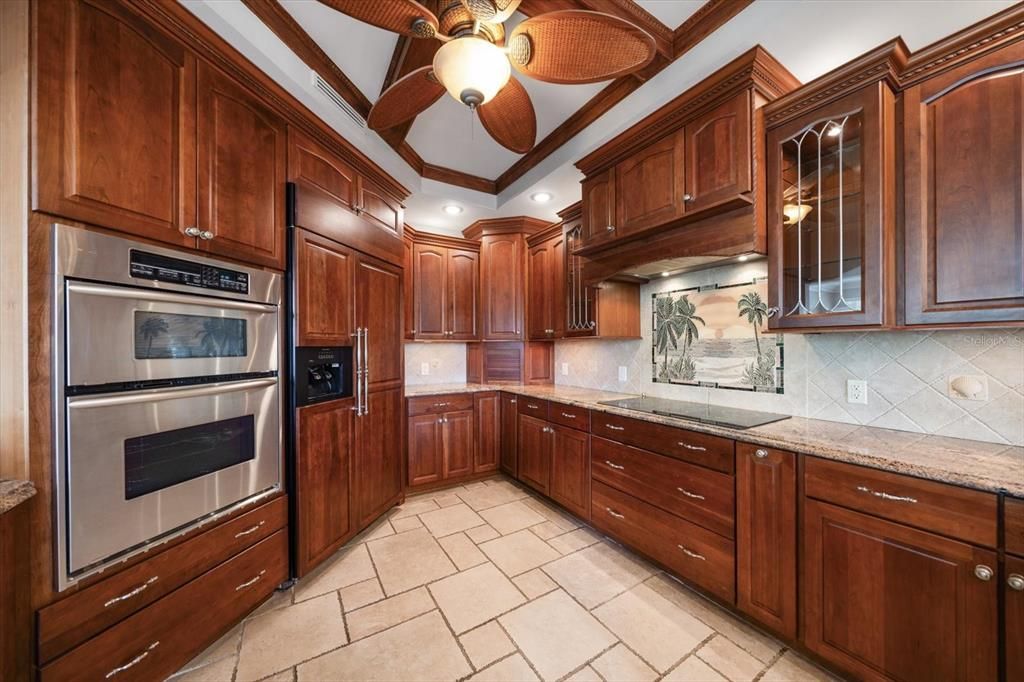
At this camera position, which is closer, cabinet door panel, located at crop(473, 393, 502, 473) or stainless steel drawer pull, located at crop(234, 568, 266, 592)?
stainless steel drawer pull, located at crop(234, 568, 266, 592)

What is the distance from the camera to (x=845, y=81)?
64.7 inches

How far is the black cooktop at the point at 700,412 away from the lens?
195 centimetres

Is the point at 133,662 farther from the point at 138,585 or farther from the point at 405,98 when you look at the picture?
the point at 405,98

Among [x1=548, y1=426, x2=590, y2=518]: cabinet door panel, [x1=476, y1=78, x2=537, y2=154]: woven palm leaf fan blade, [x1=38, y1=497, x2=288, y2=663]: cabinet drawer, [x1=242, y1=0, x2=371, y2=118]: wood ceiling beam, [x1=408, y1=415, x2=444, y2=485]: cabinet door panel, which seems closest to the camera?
[x1=38, y1=497, x2=288, y2=663]: cabinet drawer

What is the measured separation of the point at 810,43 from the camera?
5.78 ft

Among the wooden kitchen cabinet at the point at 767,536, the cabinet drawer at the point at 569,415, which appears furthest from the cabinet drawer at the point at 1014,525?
the cabinet drawer at the point at 569,415

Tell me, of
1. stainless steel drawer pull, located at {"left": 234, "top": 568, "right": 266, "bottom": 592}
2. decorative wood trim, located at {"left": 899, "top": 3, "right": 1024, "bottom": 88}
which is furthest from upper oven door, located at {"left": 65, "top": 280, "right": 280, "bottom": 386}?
decorative wood trim, located at {"left": 899, "top": 3, "right": 1024, "bottom": 88}

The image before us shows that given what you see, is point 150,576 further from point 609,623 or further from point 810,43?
point 810,43

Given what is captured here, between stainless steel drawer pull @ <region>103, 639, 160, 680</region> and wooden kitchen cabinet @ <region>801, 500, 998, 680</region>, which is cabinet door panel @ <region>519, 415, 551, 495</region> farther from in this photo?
stainless steel drawer pull @ <region>103, 639, 160, 680</region>

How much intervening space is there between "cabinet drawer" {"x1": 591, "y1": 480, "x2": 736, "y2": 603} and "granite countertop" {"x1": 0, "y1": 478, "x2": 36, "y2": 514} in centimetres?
252

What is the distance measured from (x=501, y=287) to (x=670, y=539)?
106 inches

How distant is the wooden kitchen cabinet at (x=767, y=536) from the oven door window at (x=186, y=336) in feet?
7.87

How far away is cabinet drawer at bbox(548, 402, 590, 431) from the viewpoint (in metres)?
2.68

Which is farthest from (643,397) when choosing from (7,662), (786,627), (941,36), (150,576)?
(7,662)
